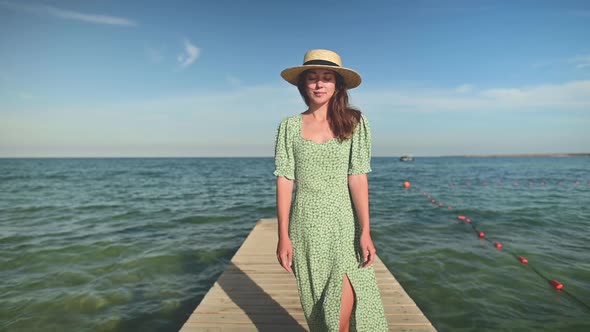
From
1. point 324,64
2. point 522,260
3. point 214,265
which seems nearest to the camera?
point 324,64

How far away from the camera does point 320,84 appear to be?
2068mm

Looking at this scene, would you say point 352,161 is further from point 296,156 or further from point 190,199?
point 190,199

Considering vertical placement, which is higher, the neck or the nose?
the nose

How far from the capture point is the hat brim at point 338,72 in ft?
6.64

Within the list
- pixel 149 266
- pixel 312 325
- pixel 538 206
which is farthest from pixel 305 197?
pixel 538 206

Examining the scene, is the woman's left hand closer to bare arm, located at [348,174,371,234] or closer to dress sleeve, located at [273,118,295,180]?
bare arm, located at [348,174,371,234]

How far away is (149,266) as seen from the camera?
23.1 ft

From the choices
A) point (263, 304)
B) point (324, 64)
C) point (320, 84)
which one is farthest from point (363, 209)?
point (263, 304)

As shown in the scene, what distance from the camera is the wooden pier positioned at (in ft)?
11.4

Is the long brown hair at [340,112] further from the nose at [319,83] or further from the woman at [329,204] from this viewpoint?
the nose at [319,83]

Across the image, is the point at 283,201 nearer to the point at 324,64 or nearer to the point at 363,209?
the point at 363,209

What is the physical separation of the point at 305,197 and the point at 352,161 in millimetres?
411

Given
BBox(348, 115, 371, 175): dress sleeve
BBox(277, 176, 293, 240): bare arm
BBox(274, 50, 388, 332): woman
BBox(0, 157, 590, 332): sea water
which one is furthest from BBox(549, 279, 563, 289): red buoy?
BBox(277, 176, 293, 240): bare arm

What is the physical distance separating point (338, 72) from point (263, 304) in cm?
320
